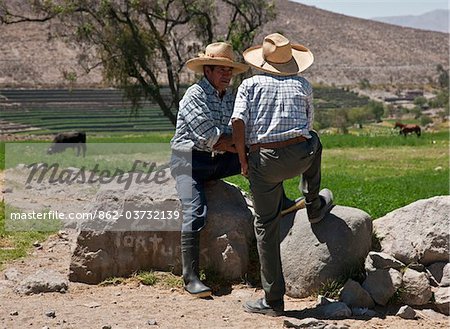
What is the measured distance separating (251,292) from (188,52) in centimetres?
1923

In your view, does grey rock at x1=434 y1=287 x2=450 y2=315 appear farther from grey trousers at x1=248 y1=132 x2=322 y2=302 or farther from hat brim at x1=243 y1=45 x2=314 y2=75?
hat brim at x1=243 y1=45 x2=314 y2=75

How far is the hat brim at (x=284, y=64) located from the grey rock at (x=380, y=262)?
6.16ft

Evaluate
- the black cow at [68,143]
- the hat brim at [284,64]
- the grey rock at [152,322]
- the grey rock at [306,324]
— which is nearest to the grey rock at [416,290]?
the grey rock at [306,324]

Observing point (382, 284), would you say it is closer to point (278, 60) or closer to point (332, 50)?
point (278, 60)

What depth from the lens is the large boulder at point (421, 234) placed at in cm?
716

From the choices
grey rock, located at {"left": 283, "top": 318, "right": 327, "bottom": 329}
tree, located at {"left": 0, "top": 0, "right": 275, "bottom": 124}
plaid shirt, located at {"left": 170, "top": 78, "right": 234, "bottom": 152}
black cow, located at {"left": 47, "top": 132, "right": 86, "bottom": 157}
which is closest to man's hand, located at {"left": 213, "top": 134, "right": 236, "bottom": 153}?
plaid shirt, located at {"left": 170, "top": 78, "right": 234, "bottom": 152}

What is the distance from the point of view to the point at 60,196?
13.1 metres

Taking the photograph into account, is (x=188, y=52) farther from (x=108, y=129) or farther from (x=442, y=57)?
(x=442, y=57)

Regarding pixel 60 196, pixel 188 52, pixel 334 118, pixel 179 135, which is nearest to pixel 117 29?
pixel 188 52

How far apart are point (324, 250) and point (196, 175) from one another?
4.60ft

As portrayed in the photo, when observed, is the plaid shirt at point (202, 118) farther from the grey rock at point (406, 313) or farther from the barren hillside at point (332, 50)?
the barren hillside at point (332, 50)

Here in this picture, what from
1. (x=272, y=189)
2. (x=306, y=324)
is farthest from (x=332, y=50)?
(x=306, y=324)

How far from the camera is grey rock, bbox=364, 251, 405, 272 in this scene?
23.0ft

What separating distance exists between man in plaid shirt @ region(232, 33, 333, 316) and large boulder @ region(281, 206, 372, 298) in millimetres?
536
